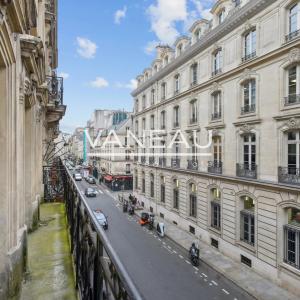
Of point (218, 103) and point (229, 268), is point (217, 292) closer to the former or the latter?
point (229, 268)

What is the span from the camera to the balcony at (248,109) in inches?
641

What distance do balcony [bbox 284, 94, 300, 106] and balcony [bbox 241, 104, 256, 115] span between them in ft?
7.54

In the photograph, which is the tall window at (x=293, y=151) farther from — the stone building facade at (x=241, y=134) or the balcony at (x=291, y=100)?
the balcony at (x=291, y=100)

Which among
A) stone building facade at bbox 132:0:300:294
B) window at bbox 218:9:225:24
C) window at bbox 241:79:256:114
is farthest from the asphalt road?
window at bbox 218:9:225:24

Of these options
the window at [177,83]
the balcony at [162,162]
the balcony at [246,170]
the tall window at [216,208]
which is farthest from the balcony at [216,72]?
the balcony at [162,162]

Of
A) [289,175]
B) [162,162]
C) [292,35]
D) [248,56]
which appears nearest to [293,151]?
[289,175]

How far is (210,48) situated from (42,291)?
2027 cm

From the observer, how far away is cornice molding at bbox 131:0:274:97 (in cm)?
1550

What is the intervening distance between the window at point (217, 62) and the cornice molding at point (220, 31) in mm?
878

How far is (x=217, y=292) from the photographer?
537 inches

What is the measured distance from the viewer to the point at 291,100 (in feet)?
45.3

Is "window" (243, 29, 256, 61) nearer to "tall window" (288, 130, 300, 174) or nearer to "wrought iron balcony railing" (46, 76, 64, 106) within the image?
"tall window" (288, 130, 300, 174)

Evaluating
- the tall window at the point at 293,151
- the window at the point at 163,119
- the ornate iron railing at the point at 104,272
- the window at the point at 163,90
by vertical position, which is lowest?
the ornate iron railing at the point at 104,272

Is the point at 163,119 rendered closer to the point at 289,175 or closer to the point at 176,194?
the point at 176,194
